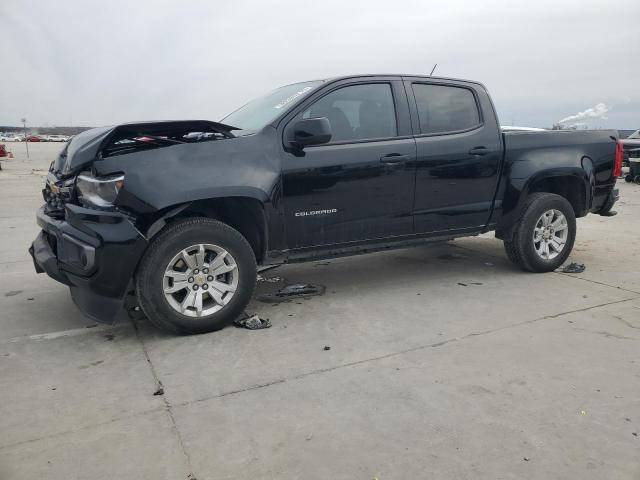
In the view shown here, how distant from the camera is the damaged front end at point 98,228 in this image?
3654 mm

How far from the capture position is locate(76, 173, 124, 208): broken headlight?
3.68 m

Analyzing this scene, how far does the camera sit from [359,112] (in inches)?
184

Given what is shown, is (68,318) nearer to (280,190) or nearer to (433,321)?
(280,190)

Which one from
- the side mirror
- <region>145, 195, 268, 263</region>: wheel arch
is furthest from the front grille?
the side mirror

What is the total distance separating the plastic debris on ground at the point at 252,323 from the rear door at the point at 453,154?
1641 mm

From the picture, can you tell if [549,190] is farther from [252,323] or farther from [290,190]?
[252,323]

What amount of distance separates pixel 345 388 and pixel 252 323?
125cm

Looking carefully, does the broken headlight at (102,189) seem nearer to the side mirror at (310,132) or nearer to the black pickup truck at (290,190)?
the black pickup truck at (290,190)

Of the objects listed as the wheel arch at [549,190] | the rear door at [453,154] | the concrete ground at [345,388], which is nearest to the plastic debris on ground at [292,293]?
→ the concrete ground at [345,388]

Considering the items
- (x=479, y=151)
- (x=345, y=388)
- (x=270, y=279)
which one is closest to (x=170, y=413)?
(x=345, y=388)

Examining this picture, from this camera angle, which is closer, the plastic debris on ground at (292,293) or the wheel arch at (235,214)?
the wheel arch at (235,214)

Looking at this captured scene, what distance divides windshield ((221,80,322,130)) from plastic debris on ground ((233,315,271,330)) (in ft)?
4.93

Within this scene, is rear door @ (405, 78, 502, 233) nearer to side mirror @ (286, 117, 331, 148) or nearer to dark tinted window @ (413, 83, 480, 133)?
dark tinted window @ (413, 83, 480, 133)

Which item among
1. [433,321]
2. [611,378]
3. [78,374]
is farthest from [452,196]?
[78,374]
